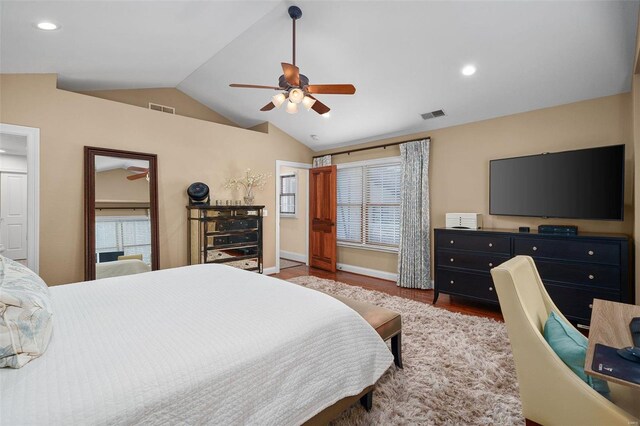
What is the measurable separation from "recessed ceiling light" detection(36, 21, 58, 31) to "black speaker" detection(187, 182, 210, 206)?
7.65ft

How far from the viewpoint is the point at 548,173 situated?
11.2 feet

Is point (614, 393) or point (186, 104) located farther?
point (186, 104)

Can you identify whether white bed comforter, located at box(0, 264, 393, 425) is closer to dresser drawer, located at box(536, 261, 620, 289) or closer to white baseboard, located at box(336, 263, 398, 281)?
dresser drawer, located at box(536, 261, 620, 289)

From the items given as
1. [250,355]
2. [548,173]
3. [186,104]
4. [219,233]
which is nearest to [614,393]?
[250,355]

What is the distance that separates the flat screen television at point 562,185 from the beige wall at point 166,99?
4.61 meters

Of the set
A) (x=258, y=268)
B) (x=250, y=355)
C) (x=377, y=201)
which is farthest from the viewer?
(x=377, y=201)

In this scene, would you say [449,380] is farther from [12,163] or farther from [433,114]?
[12,163]

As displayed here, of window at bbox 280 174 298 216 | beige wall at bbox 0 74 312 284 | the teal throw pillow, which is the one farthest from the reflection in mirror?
the teal throw pillow

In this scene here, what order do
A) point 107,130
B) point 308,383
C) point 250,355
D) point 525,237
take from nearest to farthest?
point 250,355 < point 308,383 < point 525,237 < point 107,130

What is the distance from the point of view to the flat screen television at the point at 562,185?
2998 millimetres

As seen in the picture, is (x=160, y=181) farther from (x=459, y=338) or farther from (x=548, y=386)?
(x=548, y=386)

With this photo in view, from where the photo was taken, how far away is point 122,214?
3.93 metres

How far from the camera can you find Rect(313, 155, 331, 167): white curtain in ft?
19.6

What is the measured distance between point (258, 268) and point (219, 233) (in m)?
0.89
